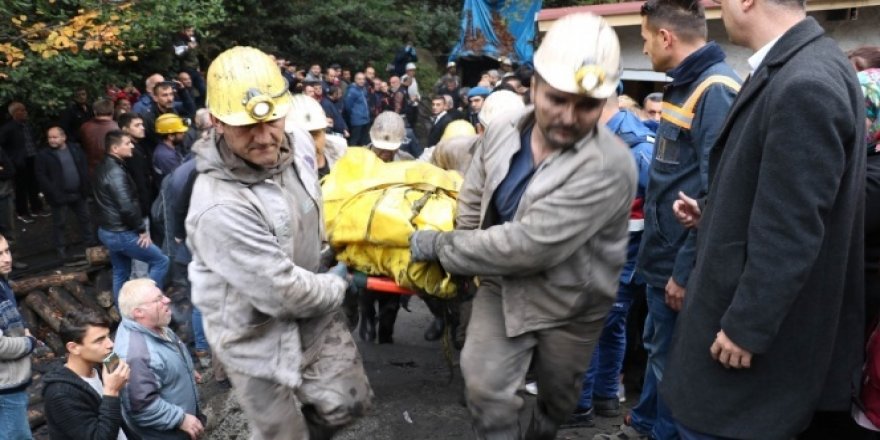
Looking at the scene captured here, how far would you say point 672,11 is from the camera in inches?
Answer: 152

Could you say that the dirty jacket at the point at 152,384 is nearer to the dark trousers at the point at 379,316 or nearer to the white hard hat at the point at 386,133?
the dark trousers at the point at 379,316

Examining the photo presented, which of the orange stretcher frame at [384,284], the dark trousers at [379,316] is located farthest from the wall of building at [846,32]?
the orange stretcher frame at [384,284]

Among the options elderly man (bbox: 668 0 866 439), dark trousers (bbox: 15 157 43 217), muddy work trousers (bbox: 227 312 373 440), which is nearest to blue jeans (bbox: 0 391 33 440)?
muddy work trousers (bbox: 227 312 373 440)

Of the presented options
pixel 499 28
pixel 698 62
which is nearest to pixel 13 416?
pixel 698 62

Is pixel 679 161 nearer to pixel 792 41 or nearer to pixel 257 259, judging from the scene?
pixel 792 41

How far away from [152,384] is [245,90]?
196 cm

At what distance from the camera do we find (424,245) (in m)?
3.60

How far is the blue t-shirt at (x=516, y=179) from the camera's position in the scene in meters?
3.33

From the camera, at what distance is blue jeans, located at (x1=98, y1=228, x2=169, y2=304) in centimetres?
740

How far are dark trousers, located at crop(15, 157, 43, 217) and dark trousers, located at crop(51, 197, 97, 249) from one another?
1.82 m

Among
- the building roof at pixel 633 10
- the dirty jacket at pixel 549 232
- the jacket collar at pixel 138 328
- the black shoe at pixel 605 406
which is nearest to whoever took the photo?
the dirty jacket at pixel 549 232

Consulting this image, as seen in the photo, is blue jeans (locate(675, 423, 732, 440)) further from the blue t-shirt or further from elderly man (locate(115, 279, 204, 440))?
elderly man (locate(115, 279, 204, 440))

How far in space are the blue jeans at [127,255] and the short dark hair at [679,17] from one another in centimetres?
548

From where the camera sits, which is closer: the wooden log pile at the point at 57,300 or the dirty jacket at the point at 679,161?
the dirty jacket at the point at 679,161
